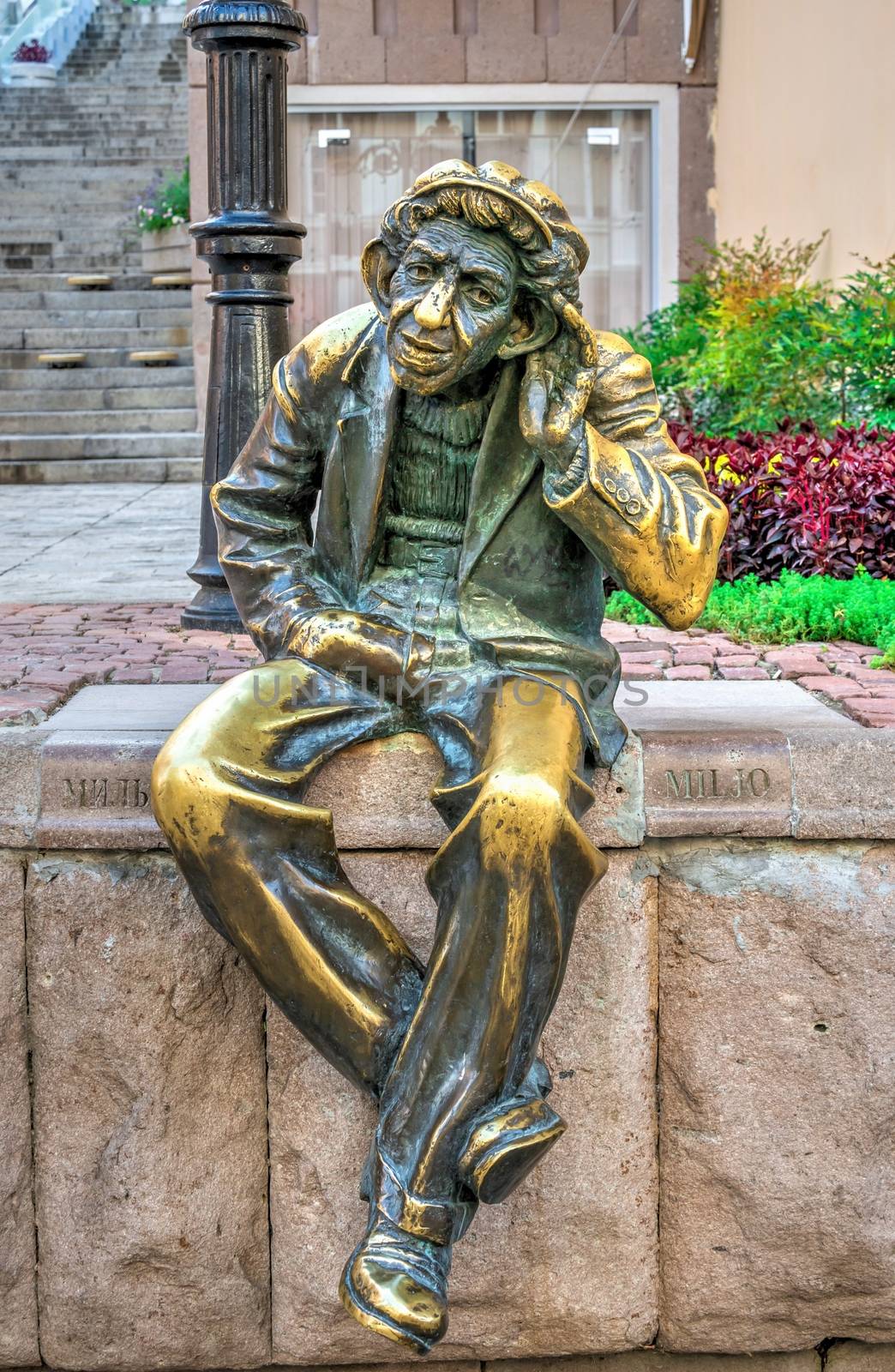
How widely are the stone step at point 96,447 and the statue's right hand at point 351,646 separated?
365 inches

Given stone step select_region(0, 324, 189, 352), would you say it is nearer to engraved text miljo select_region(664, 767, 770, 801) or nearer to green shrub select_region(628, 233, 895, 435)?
green shrub select_region(628, 233, 895, 435)

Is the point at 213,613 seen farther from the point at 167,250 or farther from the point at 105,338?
the point at 167,250

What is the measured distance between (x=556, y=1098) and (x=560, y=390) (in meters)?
1.30

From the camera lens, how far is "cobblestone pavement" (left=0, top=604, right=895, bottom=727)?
12.5 ft

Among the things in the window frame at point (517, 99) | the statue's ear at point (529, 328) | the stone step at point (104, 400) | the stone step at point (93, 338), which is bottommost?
the stone step at point (104, 400)

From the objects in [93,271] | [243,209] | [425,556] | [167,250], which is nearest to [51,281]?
[93,271]

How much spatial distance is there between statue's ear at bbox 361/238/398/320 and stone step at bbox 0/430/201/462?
A: 9313 mm

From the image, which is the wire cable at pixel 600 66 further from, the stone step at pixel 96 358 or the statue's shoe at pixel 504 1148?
the statue's shoe at pixel 504 1148

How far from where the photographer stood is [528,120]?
41.0 ft

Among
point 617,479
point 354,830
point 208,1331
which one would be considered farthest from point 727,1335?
point 617,479

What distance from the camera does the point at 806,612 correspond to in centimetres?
497

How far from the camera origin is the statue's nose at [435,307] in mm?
2801

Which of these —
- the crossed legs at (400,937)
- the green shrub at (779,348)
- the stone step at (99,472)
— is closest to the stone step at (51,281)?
the stone step at (99,472)

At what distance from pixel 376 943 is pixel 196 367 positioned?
10545mm
